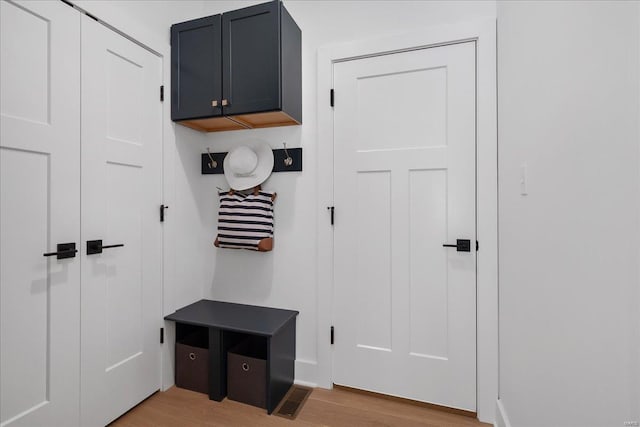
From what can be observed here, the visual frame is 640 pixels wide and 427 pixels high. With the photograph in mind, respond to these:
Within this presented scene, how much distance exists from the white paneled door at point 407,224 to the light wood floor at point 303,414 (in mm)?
84

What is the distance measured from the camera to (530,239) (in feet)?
Answer: 3.86

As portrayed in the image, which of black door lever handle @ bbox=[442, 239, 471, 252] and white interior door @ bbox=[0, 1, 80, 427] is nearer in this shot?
white interior door @ bbox=[0, 1, 80, 427]

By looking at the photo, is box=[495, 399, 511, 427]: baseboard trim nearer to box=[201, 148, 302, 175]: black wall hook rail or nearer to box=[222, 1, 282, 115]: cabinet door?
box=[201, 148, 302, 175]: black wall hook rail

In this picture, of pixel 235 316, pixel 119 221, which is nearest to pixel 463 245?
pixel 235 316

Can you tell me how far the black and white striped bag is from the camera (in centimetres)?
202

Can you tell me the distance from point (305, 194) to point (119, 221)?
1097 mm

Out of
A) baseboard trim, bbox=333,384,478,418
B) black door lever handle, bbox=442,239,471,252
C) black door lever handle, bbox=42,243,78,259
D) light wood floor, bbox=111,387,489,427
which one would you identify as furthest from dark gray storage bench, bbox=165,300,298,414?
black door lever handle, bbox=442,239,471,252

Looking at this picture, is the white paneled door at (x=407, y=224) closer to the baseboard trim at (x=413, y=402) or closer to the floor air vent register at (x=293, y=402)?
the baseboard trim at (x=413, y=402)

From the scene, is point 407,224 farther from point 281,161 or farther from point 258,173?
point 258,173

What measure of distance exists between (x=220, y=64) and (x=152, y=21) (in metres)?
0.52

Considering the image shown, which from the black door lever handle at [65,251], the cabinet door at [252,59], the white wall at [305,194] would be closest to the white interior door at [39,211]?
the black door lever handle at [65,251]

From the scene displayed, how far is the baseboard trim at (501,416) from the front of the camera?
1.49 meters

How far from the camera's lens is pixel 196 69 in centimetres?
197

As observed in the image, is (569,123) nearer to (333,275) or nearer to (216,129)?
(333,275)
